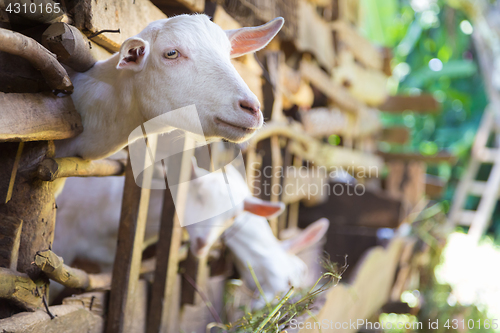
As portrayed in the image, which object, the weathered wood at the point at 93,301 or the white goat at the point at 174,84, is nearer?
the white goat at the point at 174,84

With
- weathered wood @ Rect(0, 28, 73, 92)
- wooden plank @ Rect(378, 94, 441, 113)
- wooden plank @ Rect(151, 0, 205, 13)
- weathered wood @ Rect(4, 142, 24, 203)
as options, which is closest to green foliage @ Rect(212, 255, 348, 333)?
weathered wood @ Rect(4, 142, 24, 203)

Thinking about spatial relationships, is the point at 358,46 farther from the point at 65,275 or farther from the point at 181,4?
the point at 65,275

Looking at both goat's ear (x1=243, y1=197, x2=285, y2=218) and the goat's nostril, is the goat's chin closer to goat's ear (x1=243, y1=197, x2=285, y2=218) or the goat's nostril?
the goat's nostril

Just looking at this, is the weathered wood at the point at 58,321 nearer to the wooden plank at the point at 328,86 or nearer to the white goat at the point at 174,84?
the white goat at the point at 174,84

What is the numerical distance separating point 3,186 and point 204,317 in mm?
1234

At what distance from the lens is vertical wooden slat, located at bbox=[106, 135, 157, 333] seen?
1.35 metres

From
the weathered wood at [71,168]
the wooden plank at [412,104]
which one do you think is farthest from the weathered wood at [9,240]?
the wooden plank at [412,104]

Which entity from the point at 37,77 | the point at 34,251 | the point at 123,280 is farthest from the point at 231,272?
the point at 37,77

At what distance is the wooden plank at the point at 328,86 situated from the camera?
294 cm

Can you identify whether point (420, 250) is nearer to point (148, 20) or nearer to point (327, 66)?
point (327, 66)

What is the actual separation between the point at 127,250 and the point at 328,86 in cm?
239

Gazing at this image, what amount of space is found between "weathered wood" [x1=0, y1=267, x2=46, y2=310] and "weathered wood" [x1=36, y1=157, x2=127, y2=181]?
0.25 metres

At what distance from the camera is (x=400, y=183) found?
4570 mm

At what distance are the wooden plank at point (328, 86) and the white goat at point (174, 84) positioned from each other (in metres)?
1.87
